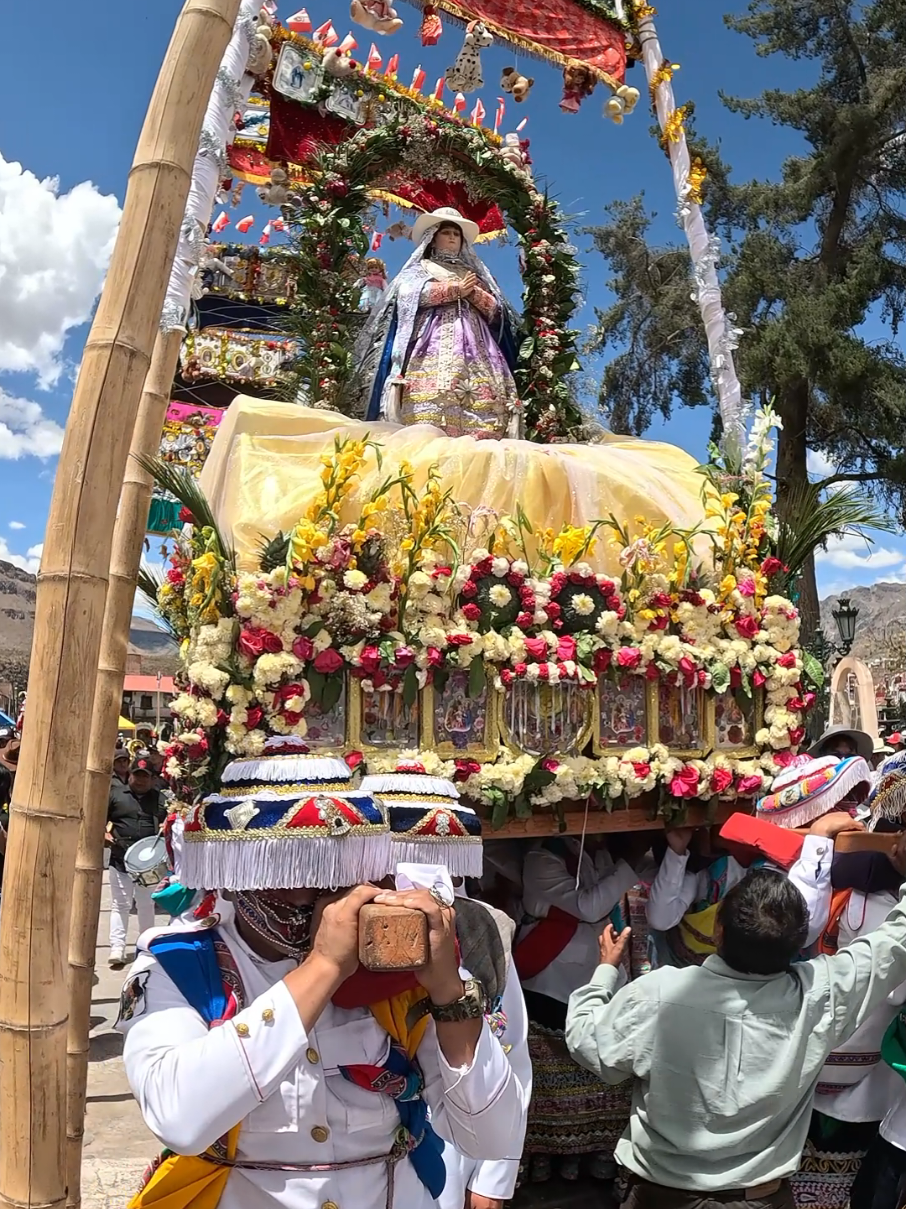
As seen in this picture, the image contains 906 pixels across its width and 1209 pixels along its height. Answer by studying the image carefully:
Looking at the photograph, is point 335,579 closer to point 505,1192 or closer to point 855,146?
point 505,1192

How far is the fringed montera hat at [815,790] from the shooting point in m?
3.38

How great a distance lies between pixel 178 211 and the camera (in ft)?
6.45

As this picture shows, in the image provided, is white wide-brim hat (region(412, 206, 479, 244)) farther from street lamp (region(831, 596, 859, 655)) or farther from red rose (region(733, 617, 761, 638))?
street lamp (region(831, 596, 859, 655))

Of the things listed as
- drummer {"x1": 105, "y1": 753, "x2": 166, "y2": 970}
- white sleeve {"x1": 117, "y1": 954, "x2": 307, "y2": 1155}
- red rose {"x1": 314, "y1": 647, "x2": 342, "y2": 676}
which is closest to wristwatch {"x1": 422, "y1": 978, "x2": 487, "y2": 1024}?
white sleeve {"x1": 117, "y1": 954, "x2": 307, "y2": 1155}

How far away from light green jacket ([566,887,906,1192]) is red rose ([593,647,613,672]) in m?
1.22

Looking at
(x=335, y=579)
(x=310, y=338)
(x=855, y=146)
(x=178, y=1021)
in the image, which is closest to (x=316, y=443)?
(x=335, y=579)

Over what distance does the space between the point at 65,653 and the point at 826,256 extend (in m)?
15.3

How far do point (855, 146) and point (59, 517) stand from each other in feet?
49.5

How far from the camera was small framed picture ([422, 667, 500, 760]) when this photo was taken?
3203 mm

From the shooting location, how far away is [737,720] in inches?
149

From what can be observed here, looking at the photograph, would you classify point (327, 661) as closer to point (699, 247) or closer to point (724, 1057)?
point (724, 1057)

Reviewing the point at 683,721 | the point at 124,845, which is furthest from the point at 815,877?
the point at 124,845

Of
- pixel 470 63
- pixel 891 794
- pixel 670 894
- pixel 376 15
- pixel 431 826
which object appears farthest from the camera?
pixel 470 63

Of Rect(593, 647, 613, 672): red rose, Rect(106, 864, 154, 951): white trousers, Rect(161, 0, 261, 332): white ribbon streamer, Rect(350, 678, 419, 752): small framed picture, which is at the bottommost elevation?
Rect(106, 864, 154, 951): white trousers
